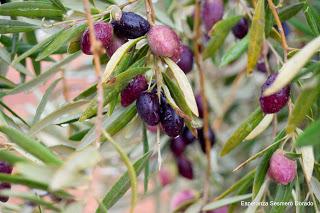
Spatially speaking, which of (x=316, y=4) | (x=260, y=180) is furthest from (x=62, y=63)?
(x=316, y=4)

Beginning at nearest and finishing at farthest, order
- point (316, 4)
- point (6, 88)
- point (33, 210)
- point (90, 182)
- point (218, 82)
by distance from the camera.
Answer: point (90, 182)
point (33, 210)
point (6, 88)
point (316, 4)
point (218, 82)

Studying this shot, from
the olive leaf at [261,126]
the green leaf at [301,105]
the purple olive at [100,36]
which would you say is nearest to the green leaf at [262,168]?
the olive leaf at [261,126]

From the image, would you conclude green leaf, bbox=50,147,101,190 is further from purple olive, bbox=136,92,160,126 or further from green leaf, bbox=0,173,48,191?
purple olive, bbox=136,92,160,126

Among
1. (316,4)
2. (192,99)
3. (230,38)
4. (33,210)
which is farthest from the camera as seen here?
(230,38)

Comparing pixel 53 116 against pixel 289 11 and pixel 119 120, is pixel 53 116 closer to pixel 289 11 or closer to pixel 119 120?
pixel 119 120

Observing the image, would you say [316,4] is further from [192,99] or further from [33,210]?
[33,210]

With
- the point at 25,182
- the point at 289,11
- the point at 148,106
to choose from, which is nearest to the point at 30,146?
the point at 25,182

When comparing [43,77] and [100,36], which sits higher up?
[100,36]
